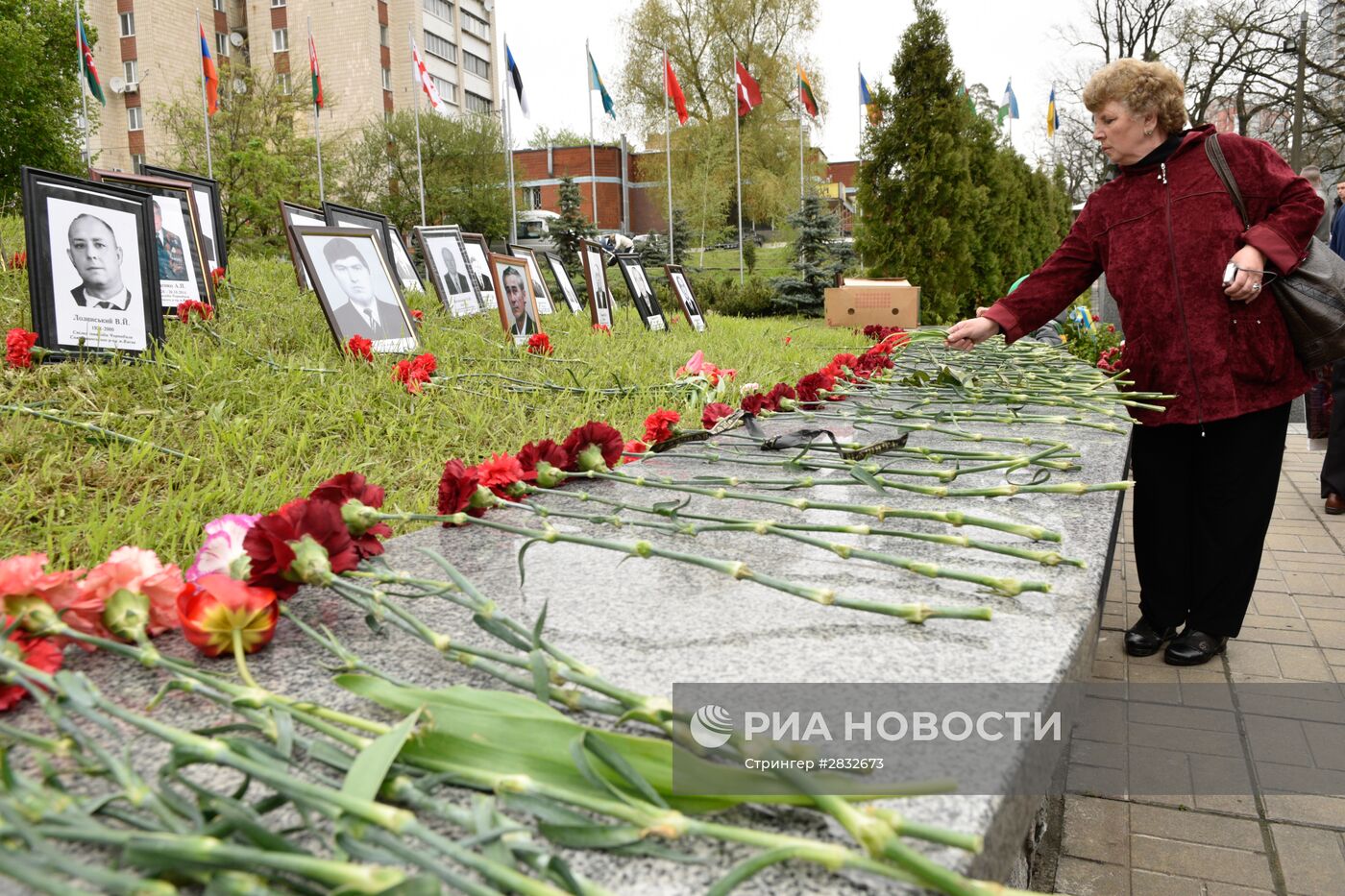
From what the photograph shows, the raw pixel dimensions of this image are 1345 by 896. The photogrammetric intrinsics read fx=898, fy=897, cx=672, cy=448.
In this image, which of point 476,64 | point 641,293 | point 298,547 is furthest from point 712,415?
point 476,64

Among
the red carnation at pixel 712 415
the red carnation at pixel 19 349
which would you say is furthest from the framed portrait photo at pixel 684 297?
the red carnation at pixel 19 349

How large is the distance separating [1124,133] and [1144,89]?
0.12 meters

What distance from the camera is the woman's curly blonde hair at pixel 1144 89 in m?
2.50

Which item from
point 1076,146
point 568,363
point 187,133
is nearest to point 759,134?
point 1076,146

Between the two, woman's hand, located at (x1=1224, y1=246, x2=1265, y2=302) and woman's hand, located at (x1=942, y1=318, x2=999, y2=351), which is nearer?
woman's hand, located at (x1=1224, y1=246, x2=1265, y2=302)

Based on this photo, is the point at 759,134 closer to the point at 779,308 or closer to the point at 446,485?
the point at 779,308

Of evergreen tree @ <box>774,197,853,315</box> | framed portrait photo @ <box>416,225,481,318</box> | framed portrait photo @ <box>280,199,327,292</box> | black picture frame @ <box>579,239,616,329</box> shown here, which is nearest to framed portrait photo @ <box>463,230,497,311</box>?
framed portrait photo @ <box>416,225,481,318</box>

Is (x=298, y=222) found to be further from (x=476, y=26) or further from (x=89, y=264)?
Result: (x=476, y=26)

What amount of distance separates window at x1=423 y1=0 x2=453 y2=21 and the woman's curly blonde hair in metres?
39.3

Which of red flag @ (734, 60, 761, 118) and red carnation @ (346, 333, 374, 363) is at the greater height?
red flag @ (734, 60, 761, 118)

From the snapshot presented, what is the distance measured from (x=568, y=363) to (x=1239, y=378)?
8.62ft

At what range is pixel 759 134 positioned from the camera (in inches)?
1230

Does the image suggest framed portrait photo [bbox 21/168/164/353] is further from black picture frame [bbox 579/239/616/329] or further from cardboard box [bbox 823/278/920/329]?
cardboard box [bbox 823/278/920/329]

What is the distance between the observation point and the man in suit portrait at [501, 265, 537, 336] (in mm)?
4582
